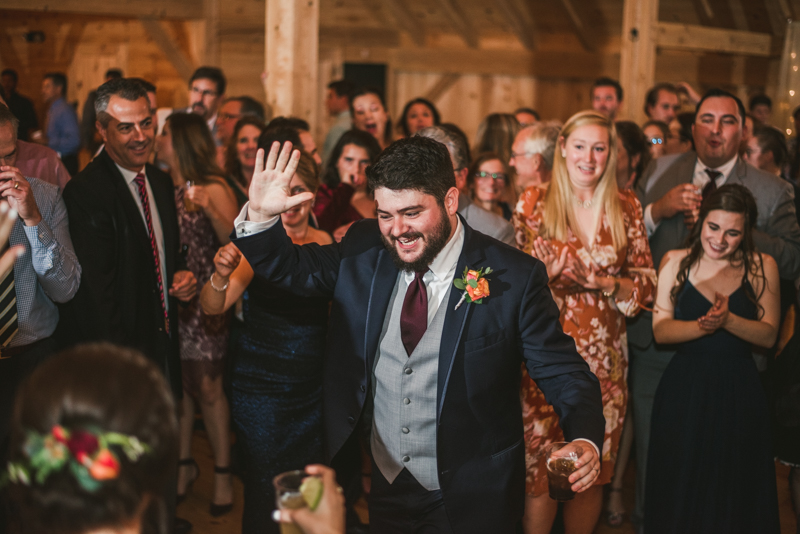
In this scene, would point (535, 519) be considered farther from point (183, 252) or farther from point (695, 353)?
point (183, 252)

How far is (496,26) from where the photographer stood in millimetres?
9859

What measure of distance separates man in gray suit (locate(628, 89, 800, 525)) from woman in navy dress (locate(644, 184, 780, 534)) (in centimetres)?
24

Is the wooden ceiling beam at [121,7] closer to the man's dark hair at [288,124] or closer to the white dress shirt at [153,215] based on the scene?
the man's dark hair at [288,124]

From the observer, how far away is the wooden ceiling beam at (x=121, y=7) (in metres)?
6.99

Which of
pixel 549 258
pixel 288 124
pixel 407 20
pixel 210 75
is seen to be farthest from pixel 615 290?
pixel 407 20

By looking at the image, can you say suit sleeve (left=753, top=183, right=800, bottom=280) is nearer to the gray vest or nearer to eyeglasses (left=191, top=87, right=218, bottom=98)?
the gray vest

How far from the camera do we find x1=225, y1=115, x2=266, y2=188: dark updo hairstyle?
3.96 meters

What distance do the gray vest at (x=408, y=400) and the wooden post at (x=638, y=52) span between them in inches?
162

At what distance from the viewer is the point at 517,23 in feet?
31.2

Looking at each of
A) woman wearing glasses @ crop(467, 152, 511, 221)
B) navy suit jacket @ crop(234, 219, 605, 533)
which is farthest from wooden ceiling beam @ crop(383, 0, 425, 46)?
navy suit jacket @ crop(234, 219, 605, 533)

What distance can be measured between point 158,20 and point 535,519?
707 centimetres

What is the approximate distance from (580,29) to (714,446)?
7.39m

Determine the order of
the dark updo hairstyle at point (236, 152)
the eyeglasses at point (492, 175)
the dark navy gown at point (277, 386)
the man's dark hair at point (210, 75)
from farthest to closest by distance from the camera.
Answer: the man's dark hair at point (210, 75) < the dark updo hairstyle at point (236, 152) < the eyeglasses at point (492, 175) < the dark navy gown at point (277, 386)

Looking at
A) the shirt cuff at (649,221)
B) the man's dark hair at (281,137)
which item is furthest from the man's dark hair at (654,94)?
the man's dark hair at (281,137)
